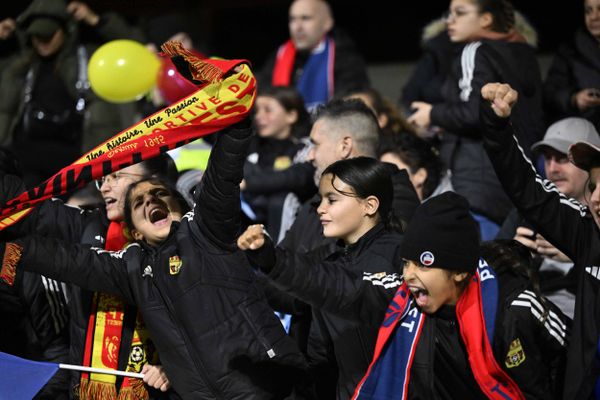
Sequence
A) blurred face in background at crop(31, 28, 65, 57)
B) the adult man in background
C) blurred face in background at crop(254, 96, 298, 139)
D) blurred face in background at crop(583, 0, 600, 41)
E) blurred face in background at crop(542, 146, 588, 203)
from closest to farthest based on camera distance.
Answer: blurred face in background at crop(542, 146, 588, 203) → blurred face in background at crop(583, 0, 600, 41) → blurred face in background at crop(31, 28, 65, 57) → blurred face in background at crop(254, 96, 298, 139) → the adult man in background

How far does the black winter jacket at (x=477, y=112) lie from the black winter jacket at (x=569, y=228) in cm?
177

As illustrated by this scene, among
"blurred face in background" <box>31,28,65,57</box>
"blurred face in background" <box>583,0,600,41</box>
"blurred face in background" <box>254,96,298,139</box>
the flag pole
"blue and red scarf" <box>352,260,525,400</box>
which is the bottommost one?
"blurred face in background" <box>254,96,298,139</box>

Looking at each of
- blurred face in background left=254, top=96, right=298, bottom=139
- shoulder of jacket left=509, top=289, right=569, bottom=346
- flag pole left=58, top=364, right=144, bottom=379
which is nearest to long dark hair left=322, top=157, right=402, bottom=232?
shoulder of jacket left=509, top=289, right=569, bottom=346

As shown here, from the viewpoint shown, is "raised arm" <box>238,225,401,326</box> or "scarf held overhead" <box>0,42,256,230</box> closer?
"raised arm" <box>238,225,401,326</box>

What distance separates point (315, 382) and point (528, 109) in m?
2.40

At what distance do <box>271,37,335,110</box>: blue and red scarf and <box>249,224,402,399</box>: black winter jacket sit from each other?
10.5 feet

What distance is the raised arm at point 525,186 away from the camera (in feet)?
13.6

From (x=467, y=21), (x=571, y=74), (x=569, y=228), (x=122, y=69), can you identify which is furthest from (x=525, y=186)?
(x=571, y=74)

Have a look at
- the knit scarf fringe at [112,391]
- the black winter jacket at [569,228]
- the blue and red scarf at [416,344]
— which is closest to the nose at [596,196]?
the black winter jacket at [569,228]

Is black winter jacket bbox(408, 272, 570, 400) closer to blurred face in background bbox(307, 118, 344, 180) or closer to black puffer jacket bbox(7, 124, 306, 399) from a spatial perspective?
black puffer jacket bbox(7, 124, 306, 399)

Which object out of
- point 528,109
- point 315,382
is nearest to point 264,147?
point 528,109

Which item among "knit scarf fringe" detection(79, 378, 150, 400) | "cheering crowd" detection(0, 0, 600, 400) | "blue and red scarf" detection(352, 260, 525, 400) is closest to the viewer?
"blue and red scarf" detection(352, 260, 525, 400)

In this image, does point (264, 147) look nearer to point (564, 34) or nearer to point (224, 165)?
point (564, 34)

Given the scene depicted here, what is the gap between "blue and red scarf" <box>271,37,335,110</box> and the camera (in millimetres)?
7988
